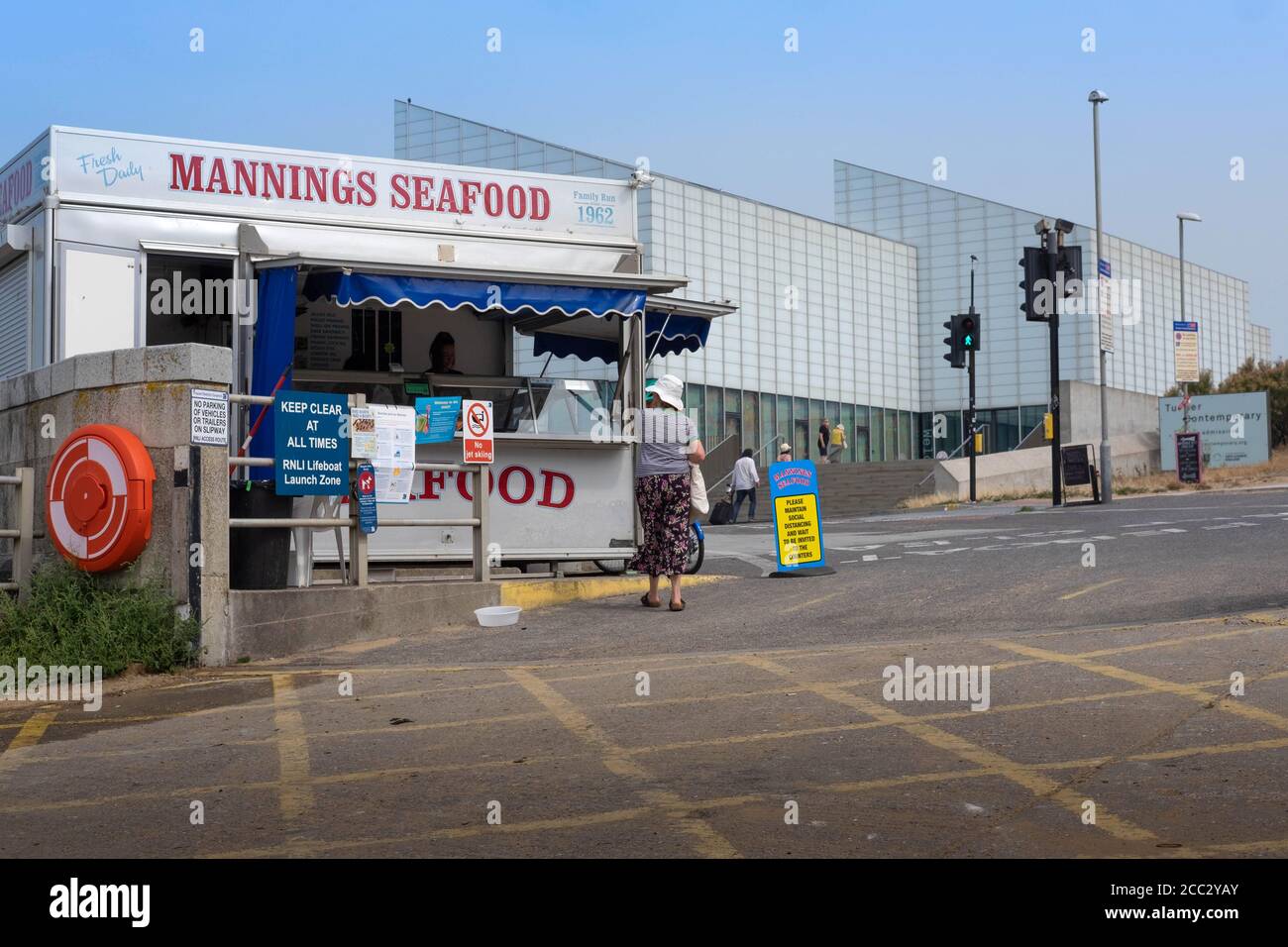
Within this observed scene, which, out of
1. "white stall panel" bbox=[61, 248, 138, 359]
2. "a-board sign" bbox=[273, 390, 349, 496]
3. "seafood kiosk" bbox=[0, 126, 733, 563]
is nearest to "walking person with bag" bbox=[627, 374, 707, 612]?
"seafood kiosk" bbox=[0, 126, 733, 563]

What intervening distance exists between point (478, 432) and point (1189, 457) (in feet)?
84.3

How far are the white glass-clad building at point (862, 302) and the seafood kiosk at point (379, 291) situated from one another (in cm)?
3218

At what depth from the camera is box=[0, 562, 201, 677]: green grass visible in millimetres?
9445

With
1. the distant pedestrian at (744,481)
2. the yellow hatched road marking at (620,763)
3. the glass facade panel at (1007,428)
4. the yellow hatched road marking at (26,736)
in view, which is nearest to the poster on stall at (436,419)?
the yellow hatched road marking at (620,763)

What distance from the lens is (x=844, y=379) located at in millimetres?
56875

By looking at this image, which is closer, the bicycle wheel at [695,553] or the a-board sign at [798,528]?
the bicycle wheel at [695,553]

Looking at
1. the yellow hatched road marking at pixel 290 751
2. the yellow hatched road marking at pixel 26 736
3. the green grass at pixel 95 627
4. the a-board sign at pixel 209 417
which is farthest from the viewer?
the a-board sign at pixel 209 417

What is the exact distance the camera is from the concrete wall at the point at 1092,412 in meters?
47.8

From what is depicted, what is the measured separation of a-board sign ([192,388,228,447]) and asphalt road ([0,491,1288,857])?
1543 mm

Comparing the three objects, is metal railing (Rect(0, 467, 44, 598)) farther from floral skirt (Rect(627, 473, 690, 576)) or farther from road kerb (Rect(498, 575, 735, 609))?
floral skirt (Rect(627, 473, 690, 576))

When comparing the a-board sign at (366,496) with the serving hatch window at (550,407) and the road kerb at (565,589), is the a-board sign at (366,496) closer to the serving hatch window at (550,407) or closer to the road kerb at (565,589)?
the road kerb at (565,589)

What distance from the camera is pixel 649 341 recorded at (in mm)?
14555
